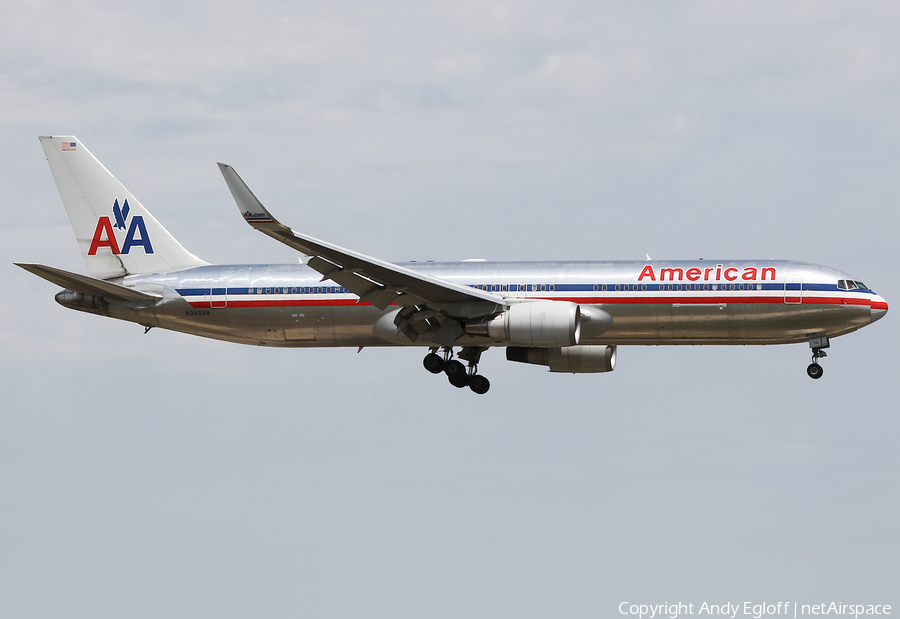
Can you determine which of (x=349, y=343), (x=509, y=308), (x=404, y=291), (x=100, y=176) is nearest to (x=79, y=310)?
(x=100, y=176)

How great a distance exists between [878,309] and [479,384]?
1461cm

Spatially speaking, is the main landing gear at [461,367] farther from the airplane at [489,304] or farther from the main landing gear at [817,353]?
the main landing gear at [817,353]

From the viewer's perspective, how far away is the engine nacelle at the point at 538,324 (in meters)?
37.1

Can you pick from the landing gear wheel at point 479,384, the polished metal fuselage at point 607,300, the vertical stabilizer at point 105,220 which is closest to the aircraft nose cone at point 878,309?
the polished metal fuselage at point 607,300

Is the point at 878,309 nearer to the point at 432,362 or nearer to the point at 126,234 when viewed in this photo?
the point at 432,362

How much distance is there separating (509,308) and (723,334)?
7589mm

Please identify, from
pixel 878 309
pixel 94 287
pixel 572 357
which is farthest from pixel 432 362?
pixel 878 309

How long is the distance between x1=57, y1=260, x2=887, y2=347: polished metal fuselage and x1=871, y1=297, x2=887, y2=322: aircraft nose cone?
0.03 meters

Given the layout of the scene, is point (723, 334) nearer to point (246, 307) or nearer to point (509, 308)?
point (509, 308)

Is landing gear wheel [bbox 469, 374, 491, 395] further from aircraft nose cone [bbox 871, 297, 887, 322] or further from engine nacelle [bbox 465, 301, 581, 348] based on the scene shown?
aircraft nose cone [bbox 871, 297, 887, 322]

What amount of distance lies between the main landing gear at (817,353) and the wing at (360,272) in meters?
11.1

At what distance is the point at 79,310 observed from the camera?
143ft

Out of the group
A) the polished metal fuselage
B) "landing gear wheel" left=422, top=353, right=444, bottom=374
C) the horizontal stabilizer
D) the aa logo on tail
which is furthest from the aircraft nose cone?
the aa logo on tail

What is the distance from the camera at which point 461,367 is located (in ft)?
139
